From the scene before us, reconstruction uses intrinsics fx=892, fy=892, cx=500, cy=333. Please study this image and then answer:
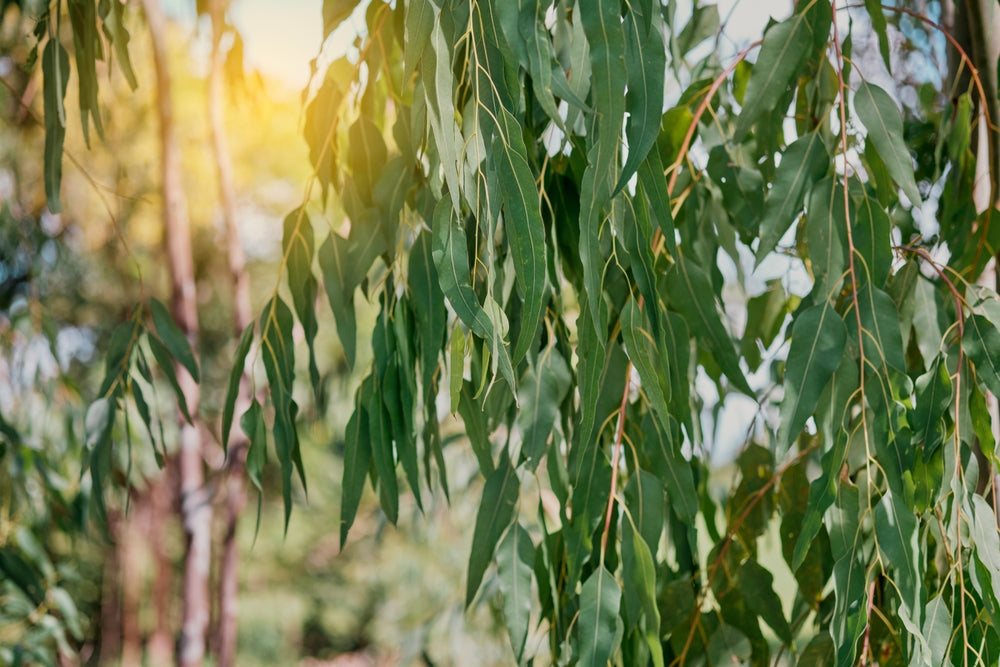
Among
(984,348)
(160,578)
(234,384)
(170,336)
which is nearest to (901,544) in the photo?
(984,348)

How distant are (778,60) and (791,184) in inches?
2.8

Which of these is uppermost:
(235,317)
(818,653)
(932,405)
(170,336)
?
(235,317)

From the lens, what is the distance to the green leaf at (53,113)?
633 millimetres

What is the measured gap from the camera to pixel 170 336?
767mm

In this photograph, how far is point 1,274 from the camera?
173 centimetres

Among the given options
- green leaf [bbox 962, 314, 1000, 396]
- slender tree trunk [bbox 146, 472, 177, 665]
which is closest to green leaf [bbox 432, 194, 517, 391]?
green leaf [bbox 962, 314, 1000, 396]

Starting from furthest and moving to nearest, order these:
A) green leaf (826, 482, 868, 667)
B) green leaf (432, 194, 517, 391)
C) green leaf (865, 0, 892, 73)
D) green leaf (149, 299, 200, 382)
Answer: green leaf (149, 299, 200, 382) < green leaf (865, 0, 892, 73) < green leaf (826, 482, 868, 667) < green leaf (432, 194, 517, 391)

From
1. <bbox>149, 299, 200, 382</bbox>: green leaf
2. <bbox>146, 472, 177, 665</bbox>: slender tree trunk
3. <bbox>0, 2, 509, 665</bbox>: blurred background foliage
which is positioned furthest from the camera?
<bbox>146, 472, 177, 665</bbox>: slender tree trunk

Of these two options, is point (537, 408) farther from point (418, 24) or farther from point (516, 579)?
point (418, 24)

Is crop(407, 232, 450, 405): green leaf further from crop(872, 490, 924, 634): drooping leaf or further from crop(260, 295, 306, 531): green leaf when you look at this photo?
crop(872, 490, 924, 634): drooping leaf

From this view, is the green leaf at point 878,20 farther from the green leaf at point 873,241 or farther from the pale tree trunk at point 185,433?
the pale tree trunk at point 185,433

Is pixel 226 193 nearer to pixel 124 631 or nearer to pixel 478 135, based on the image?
pixel 478 135

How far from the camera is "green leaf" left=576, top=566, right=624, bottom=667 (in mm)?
469

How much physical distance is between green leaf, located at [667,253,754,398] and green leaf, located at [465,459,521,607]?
0.49ft
